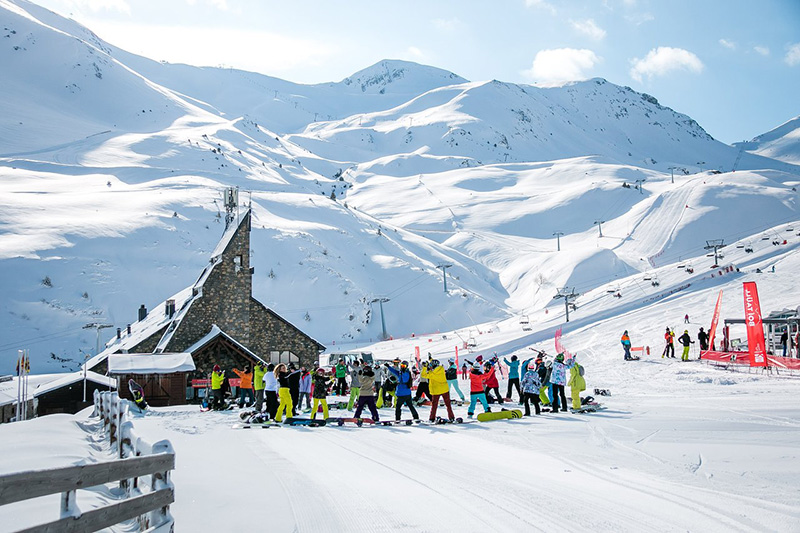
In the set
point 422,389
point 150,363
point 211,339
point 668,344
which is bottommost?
point 422,389

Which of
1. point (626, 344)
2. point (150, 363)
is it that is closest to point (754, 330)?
point (626, 344)

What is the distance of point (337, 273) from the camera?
63.0m

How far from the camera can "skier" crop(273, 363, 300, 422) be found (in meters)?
15.9

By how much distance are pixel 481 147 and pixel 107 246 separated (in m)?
129

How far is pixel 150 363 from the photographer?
25891mm

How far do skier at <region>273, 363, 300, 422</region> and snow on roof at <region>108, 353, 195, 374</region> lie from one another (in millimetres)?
11611

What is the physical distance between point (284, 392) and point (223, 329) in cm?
1579

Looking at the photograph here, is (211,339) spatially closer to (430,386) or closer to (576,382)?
(430,386)

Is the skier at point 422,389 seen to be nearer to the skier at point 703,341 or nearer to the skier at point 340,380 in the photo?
the skier at point 340,380

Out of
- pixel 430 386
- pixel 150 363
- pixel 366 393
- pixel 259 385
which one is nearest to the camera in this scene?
pixel 430 386

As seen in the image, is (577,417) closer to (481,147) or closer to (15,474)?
(15,474)

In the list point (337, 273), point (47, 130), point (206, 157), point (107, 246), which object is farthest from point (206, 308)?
point (47, 130)

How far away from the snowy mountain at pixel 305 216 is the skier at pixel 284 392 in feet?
97.4

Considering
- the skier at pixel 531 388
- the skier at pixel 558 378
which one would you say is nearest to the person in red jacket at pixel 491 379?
the skier at pixel 531 388
